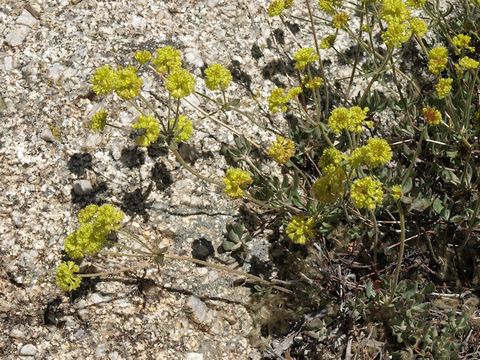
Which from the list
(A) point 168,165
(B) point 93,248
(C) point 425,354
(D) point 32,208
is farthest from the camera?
(A) point 168,165

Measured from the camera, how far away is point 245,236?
12.3ft

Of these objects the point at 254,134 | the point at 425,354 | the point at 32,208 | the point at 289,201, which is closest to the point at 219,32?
the point at 254,134

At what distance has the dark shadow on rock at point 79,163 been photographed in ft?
12.7

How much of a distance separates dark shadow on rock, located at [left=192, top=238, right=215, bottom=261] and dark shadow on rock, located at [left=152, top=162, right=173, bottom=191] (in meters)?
0.43

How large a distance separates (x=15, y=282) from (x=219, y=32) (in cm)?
231

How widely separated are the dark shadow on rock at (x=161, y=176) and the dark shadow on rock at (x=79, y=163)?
427mm

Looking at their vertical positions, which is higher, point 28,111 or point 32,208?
point 28,111

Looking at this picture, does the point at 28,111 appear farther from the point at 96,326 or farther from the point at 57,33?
the point at 96,326

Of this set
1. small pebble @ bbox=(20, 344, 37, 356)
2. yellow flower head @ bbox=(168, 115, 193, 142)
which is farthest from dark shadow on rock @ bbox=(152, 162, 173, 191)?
small pebble @ bbox=(20, 344, 37, 356)

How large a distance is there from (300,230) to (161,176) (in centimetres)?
109

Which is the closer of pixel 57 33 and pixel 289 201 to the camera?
pixel 289 201

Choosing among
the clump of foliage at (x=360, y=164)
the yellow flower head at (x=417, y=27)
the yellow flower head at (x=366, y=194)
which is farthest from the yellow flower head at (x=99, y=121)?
the yellow flower head at (x=417, y=27)

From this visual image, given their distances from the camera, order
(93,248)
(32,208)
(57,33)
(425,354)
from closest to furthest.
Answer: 1. (93,248)
2. (425,354)
3. (32,208)
4. (57,33)

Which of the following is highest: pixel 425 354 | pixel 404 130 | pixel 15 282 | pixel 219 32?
pixel 219 32
